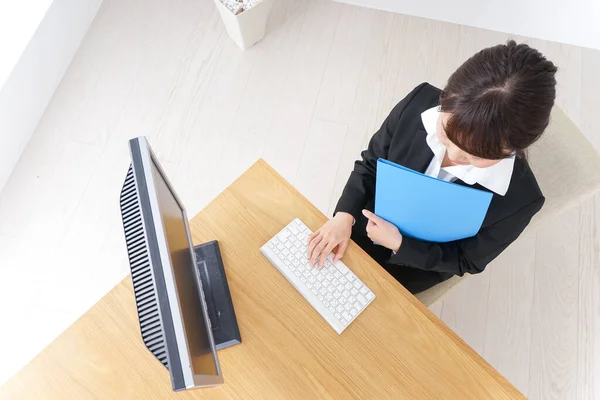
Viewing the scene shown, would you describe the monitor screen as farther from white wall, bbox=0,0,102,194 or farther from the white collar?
white wall, bbox=0,0,102,194

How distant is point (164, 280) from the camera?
0.75 metres

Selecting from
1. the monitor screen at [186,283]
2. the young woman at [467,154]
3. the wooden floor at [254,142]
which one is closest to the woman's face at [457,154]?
the young woman at [467,154]

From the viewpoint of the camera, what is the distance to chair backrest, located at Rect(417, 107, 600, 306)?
1.03m

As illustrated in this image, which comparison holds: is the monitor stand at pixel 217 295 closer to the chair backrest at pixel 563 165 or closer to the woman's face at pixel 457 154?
the woman's face at pixel 457 154

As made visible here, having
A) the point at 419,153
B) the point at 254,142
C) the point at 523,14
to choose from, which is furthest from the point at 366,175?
the point at 523,14

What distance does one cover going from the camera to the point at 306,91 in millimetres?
2172

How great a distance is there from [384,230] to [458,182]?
0.19 metres

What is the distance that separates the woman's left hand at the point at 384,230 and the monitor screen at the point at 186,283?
41 centimetres

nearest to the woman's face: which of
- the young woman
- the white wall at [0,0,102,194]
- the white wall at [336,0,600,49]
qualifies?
the young woman

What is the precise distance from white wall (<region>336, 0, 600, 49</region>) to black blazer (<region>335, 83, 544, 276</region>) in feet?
4.17

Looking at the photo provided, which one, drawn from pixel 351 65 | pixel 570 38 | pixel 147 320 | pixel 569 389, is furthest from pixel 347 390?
pixel 570 38

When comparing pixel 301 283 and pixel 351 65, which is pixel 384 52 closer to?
pixel 351 65

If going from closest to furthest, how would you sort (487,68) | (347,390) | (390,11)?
(487,68) < (347,390) < (390,11)

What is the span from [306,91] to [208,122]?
44 cm
